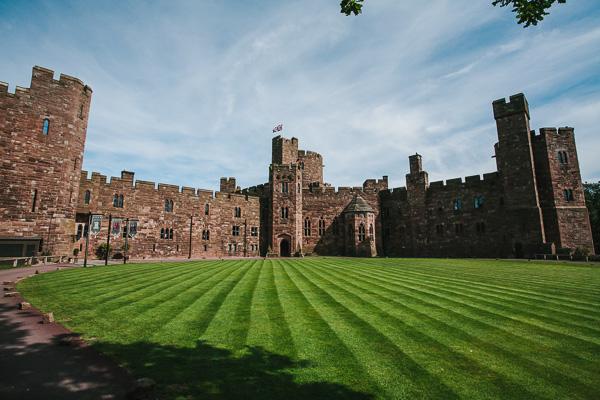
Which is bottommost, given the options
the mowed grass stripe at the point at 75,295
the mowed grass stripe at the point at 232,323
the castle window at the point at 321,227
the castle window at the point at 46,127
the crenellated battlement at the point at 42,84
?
the mowed grass stripe at the point at 232,323

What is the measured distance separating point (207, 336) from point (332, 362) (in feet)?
8.82

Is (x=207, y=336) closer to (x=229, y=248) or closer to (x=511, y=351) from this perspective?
(x=511, y=351)

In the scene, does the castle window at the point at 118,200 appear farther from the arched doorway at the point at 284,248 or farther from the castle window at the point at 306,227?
the castle window at the point at 306,227

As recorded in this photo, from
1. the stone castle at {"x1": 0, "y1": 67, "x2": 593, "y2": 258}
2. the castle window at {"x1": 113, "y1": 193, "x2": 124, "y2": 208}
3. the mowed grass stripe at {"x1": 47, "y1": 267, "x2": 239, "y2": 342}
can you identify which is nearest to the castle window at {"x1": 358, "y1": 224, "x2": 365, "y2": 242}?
the stone castle at {"x1": 0, "y1": 67, "x2": 593, "y2": 258}

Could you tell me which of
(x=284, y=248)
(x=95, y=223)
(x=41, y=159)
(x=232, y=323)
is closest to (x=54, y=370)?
(x=232, y=323)

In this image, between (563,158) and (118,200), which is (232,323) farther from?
(563,158)

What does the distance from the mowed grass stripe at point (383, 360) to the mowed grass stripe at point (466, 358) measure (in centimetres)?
22

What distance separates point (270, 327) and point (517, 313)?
639cm

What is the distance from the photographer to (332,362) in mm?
4980

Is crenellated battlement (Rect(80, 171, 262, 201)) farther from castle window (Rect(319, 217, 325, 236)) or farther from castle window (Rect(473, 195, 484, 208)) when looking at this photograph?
castle window (Rect(473, 195, 484, 208))

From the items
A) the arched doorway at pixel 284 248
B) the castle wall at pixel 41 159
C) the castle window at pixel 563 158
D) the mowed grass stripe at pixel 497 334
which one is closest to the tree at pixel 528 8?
the mowed grass stripe at pixel 497 334

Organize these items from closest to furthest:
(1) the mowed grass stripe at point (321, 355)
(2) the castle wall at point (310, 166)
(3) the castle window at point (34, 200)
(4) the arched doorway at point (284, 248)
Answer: (1) the mowed grass stripe at point (321, 355)
(3) the castle window at point (34, 200)
(4) the arched doorway at point (284, 248)
(2) the castle wall at point (310, 166)

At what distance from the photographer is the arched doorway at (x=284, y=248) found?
143 ft

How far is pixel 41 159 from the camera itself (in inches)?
963
